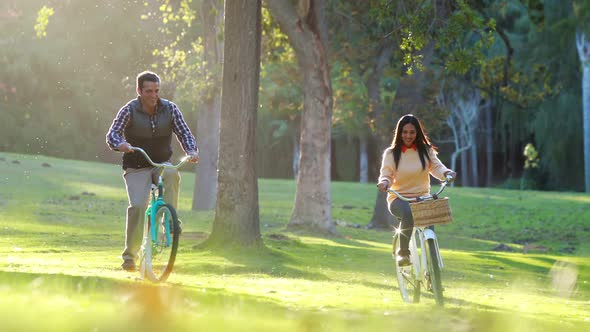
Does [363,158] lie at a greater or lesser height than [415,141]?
greater

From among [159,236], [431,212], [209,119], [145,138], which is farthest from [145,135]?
[209,119]

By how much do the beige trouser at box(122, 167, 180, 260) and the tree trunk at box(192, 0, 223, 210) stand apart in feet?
62.1

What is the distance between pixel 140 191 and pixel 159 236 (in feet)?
2.22

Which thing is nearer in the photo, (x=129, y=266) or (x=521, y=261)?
(x=129, y=266)

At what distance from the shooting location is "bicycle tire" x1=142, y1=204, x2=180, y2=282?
1097cm

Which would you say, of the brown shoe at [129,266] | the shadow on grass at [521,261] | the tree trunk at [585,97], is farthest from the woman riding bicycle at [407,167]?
the tree trunk at [585,97]

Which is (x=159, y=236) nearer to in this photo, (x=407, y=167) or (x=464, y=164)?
(x=407, y=167)

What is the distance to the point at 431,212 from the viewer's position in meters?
10.3

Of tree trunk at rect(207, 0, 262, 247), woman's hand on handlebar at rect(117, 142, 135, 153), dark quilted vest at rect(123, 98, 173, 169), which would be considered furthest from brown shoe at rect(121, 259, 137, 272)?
tree trunk at rect(207, 0, 262, 247)

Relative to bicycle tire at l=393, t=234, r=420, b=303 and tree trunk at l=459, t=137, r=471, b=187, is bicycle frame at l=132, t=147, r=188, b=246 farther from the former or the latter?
tree trunk at l=459, t=137, r=471, b=187

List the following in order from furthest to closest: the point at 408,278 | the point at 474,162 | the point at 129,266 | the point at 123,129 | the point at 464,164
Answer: the point at 464,164 < the point at 474,162 < the point at 129,266 < the point at 123,129 < the point at 408,278

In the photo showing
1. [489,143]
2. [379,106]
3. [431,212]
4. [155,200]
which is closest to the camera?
[431,212]

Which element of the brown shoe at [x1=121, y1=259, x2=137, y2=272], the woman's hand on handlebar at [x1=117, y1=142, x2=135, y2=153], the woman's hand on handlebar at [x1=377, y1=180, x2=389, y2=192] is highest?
the woman's hand on handlebar at [x1=117, y1=142, x2=135, y2=153]

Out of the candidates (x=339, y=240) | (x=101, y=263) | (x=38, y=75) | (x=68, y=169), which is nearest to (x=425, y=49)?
(x=339, y=240)
